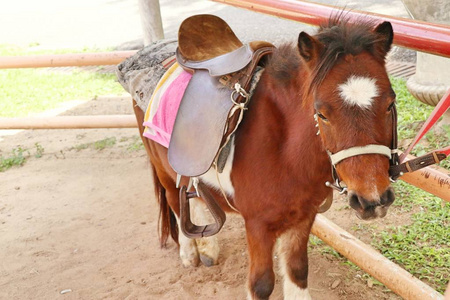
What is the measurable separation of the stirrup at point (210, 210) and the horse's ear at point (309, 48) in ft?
3.19

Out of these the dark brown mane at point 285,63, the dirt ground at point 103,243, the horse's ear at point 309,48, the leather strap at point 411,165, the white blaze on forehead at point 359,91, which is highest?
the horse's ear at point 309,48

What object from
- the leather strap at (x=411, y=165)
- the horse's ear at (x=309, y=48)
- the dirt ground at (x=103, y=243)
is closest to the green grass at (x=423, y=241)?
the dirt ground at (x=103, y=243)

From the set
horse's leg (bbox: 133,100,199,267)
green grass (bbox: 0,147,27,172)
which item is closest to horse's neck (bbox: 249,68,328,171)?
horse's leg (bbox: 133,100,199,267)

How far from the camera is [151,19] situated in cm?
399

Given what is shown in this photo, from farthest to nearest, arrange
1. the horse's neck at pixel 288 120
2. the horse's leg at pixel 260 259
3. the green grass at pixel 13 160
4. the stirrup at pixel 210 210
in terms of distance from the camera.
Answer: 1. the green grass at pixel 13 160
2. the stirrup at pixel 210 210
3. the horse's leg at pixel 260 259
4. the horse's neck at pixel 288 120

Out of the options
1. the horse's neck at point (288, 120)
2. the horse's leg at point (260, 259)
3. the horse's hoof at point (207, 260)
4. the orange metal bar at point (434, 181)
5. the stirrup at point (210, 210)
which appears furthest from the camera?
→ the horse's hoof at point (207, 260)

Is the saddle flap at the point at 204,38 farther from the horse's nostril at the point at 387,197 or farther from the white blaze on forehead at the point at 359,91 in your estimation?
the horse's nostril at the point at 387,197

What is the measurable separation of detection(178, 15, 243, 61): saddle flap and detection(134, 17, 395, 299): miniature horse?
0.53 m

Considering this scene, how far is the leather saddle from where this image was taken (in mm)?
2180

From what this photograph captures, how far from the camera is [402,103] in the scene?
474cm

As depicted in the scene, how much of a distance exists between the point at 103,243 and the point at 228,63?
6.25 feet

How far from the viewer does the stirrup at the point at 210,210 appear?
2510mm

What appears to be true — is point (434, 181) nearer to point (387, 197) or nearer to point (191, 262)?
point (387, 197)

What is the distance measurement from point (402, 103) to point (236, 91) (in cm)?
305
